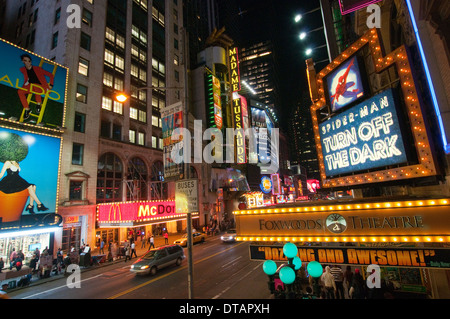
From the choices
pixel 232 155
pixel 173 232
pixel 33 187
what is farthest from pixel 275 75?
pixel 33 187

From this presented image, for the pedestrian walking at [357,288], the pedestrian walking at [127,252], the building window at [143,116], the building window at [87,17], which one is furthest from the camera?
the building window at [143,116]

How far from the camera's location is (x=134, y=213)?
20.2 m

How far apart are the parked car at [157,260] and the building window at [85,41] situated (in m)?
26.3

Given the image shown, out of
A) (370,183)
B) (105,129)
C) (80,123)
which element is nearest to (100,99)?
(105,129)

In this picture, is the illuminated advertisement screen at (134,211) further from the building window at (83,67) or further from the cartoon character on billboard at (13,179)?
the building window at (83,67)

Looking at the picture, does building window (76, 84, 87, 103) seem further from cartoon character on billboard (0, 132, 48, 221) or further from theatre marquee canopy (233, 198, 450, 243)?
theatre marquee canopy (233, 198, 450, 243)

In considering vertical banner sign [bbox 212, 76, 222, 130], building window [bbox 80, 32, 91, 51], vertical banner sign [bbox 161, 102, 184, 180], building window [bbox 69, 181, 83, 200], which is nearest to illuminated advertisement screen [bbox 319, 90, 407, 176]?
vertical banner sign [bbox 161, 102, 184, 180]

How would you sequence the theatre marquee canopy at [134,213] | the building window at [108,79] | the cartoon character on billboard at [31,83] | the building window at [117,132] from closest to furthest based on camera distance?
the theatre marquee canopy at [134,213], the cartoon character on billboard at [31,83], the building window at [108,79], the building window at [117,132]

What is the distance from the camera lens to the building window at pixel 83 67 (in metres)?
26.7

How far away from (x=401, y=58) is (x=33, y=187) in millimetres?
26791

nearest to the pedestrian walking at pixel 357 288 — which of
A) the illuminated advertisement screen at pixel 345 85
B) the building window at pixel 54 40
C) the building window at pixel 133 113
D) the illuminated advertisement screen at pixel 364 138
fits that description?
the illuminated advertisement screen at pixel 364 138

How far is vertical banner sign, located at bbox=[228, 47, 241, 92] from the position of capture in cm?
5025

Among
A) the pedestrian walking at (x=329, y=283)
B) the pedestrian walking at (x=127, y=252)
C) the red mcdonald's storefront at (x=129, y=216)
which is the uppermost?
the red mcdonald's storefront at (x=129, y=216)

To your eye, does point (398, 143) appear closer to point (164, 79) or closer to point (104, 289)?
point (104, 289)
